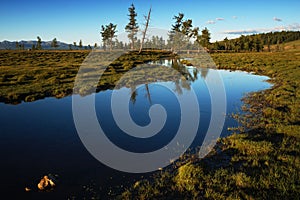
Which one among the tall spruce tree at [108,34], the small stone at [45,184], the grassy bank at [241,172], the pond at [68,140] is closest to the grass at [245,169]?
the grassy bank at [241,172]

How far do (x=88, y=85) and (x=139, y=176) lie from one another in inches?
649

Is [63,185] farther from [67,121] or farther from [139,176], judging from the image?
[67,121]

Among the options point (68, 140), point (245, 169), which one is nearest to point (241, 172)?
point (245, 169)

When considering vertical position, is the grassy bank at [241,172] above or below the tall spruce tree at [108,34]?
below

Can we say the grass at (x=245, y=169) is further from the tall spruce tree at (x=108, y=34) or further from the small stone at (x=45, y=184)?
the tall spruce tree at (x=108, y=34)

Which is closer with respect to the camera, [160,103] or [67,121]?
[67,121]

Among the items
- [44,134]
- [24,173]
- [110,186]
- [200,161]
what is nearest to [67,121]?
[44,134]

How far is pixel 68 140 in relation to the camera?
9891 mm

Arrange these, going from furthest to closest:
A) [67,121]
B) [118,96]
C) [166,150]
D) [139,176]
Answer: [118,96] < [67,121] < [166,150] < [139,176]

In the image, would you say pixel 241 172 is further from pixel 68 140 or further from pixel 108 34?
pixel 108 34

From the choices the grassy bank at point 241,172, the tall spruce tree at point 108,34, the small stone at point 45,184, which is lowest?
the small stone at point 45,184

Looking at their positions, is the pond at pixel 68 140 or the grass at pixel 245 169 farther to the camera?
the pond at pixel 68 140

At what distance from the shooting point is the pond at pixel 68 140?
21.8 feet

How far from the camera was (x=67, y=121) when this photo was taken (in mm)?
12445
